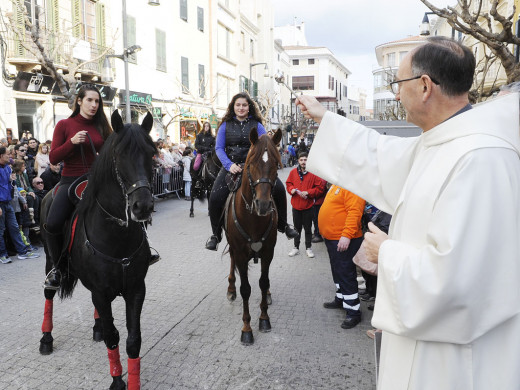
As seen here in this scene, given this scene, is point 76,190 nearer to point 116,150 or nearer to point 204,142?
point 116,150

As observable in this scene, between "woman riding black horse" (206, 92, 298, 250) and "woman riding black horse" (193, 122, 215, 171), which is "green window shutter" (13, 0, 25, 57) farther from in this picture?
"woman riding black horse" (206, 92, 298, 250)

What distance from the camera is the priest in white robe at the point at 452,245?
4.41 feet

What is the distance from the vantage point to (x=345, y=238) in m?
4.85

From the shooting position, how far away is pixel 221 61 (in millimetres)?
31812

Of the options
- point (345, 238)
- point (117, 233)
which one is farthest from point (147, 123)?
point (345, 238)

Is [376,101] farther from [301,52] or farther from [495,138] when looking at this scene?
[495,138]

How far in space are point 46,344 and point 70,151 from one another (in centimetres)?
198

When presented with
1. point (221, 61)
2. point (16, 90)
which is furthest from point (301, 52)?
point (16, 90)

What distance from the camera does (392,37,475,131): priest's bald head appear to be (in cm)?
160

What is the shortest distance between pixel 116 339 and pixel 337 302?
2926 mm

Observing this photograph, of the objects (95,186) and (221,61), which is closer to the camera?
(95,186)

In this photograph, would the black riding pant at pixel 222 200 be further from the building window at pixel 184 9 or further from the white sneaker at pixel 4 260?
the building window at pixel 184 9

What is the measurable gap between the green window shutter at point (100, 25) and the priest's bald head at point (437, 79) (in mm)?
19058

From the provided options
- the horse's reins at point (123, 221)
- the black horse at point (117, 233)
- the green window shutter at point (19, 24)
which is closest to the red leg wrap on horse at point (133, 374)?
the black horse at point (117, 233)
